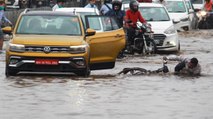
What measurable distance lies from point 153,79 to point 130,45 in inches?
347

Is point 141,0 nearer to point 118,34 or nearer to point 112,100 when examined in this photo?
point 118,34

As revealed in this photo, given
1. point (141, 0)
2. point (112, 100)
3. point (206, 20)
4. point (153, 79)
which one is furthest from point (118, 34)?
point (206, 20)

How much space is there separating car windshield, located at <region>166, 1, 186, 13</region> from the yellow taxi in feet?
63.7

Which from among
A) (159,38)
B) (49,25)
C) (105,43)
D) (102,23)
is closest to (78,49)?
(49,25)

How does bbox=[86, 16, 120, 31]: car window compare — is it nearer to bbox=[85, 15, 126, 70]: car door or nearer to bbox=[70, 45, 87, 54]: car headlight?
bbox=[85, 15, 126, 70]: car door

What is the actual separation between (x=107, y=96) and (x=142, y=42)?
12783 millimetres

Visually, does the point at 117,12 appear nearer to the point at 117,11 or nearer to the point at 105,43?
the point at 117,11

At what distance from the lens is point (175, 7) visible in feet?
140

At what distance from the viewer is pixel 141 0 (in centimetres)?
4266

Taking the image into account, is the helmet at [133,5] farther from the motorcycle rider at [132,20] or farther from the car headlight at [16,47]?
the car headlight at [16,47]

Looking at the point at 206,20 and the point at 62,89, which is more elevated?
the point at 62,89

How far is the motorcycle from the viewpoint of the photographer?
96.3 ft

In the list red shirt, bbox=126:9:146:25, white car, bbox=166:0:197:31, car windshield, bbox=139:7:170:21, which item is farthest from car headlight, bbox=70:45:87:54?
white car, bbox=166:0:197:31

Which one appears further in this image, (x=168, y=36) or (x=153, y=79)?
(x=168, y=36)
